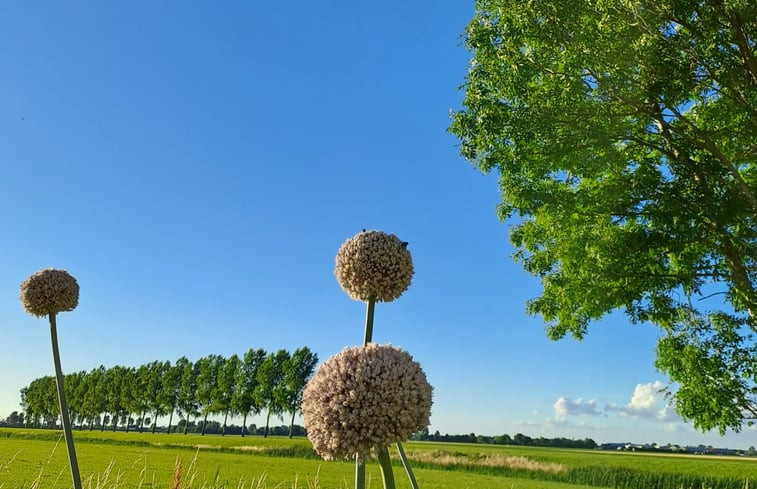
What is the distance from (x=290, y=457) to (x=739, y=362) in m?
35.0

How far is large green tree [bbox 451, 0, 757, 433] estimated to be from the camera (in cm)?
1415

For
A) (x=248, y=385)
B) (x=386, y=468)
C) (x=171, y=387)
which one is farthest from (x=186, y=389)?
(x=386, y=468)

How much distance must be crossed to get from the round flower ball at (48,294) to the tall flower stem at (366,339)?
17.0 ft

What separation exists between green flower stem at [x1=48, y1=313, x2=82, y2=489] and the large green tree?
459 inches

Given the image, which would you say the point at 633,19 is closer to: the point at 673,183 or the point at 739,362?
the point at 673,183

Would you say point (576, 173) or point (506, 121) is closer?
point (506, 121)

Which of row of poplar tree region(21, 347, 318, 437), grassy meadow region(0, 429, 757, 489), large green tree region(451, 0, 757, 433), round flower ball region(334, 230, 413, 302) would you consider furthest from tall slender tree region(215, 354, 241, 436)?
round flower ball region(334, 230, 413, 302)

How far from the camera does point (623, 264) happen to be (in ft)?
53.8

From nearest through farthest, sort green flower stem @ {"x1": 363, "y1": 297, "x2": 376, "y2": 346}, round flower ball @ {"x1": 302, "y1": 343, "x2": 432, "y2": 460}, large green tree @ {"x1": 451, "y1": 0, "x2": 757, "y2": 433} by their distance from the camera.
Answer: round flower ball @ {"x1": 302, "y1": 343, "x2": 432, "y2": 460}
green flower stem @ {"x1": 363, "y1": 297, "x2": 376, "y2": 346}
large green tree @ {"x1": 451, "y1": 0, "x2": 757, "y2": 433}

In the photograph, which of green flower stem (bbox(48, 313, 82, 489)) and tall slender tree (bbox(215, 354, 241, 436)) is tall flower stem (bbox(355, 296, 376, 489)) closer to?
green flower stem (bbox(48, 313, 82, 489))

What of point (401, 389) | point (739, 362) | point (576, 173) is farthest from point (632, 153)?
point (401, 389)

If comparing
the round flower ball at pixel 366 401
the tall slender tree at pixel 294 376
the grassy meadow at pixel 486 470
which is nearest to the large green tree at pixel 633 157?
the grassy meadow at pixel 486 470

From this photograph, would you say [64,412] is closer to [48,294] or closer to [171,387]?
[48,294]

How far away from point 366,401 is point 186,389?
73605 mm
